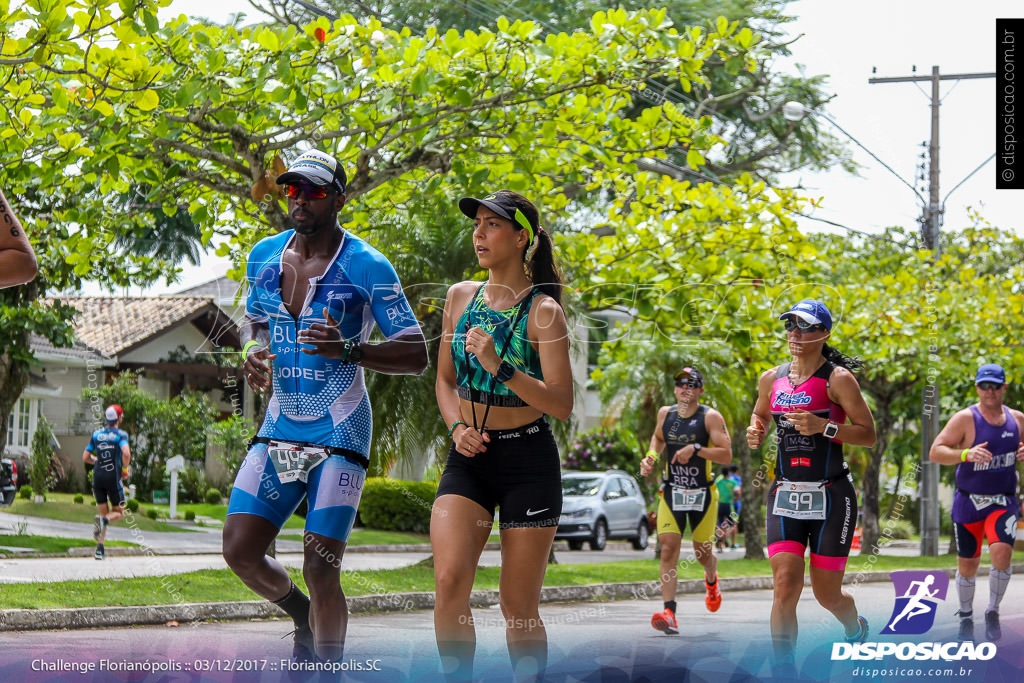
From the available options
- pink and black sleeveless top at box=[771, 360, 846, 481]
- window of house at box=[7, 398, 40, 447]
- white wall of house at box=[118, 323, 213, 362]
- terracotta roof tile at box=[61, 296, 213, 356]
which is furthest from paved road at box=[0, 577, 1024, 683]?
white wall of house at box=[118, 323, 213, 362]

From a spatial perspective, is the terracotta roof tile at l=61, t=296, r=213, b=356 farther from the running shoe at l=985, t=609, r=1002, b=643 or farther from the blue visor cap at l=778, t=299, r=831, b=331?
the blue visor cap at l=778, t=299, r=831, b=331

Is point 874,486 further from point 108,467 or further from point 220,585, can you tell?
point 220,585

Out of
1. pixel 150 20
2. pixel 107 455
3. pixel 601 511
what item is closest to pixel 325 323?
pixel 150 20

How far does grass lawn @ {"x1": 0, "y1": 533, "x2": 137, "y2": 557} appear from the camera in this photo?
15186mm

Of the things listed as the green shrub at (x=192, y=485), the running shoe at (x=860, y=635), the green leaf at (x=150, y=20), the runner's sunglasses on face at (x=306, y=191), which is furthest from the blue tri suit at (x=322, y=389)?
the green shrub at (x=192, y=485)

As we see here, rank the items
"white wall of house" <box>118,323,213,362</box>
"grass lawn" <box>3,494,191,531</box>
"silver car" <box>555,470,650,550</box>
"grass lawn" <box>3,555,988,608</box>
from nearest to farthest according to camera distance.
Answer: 1. "grass lawn" <box>3,555,988,608</box>
2. "grass lawn" <box>3,494,191,531</box>
3. "silver car" <box>555,470,650,550</box>
4. "white wall of house" <box>118,323,213,362</box>

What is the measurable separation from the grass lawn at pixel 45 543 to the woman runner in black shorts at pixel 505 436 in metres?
11.2

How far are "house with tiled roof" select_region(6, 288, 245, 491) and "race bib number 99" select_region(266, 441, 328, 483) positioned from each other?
65.1ft

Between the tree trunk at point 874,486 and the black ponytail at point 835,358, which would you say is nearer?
the black ponytail at point 835,358

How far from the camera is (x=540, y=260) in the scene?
16.1ft

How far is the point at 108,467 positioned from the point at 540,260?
38.1 ft

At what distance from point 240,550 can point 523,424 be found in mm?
1172

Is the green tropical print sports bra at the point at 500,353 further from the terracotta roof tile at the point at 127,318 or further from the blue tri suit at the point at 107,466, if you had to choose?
the terracotta roof tile at the point at 127,318

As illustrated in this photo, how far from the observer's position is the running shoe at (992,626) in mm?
8663
